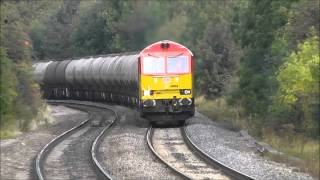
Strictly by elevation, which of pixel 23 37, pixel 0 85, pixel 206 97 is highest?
pixel 23 37

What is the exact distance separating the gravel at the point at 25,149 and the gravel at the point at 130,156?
193 cm

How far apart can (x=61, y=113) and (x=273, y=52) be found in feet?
43.8

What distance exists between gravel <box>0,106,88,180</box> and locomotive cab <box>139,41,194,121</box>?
389 centimetres

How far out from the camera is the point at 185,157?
16141 mm

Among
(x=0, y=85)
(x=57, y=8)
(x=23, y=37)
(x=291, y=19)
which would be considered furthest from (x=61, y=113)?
(x=57, y=8)

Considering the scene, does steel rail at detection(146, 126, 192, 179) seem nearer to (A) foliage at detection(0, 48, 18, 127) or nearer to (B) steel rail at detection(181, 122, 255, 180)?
(B) steel rail at detection(181, 122, 255, 180)

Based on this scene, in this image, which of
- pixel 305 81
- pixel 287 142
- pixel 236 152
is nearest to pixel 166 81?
pixel 305 81

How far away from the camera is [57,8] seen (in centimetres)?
6128

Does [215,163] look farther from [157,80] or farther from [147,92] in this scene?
[157,80]

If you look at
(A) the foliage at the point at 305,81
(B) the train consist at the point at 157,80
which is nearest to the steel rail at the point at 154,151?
(B) the train consist at the point at 157,80

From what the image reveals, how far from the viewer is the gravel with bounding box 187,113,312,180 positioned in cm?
1372

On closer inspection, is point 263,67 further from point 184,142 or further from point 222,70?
point 222,70

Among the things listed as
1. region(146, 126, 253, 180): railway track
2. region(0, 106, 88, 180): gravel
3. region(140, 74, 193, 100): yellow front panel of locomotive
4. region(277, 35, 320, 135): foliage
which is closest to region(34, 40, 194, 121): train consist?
region(140, 74, 193, 100): yellow front panel of locomotive

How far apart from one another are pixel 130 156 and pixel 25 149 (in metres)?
4.17
